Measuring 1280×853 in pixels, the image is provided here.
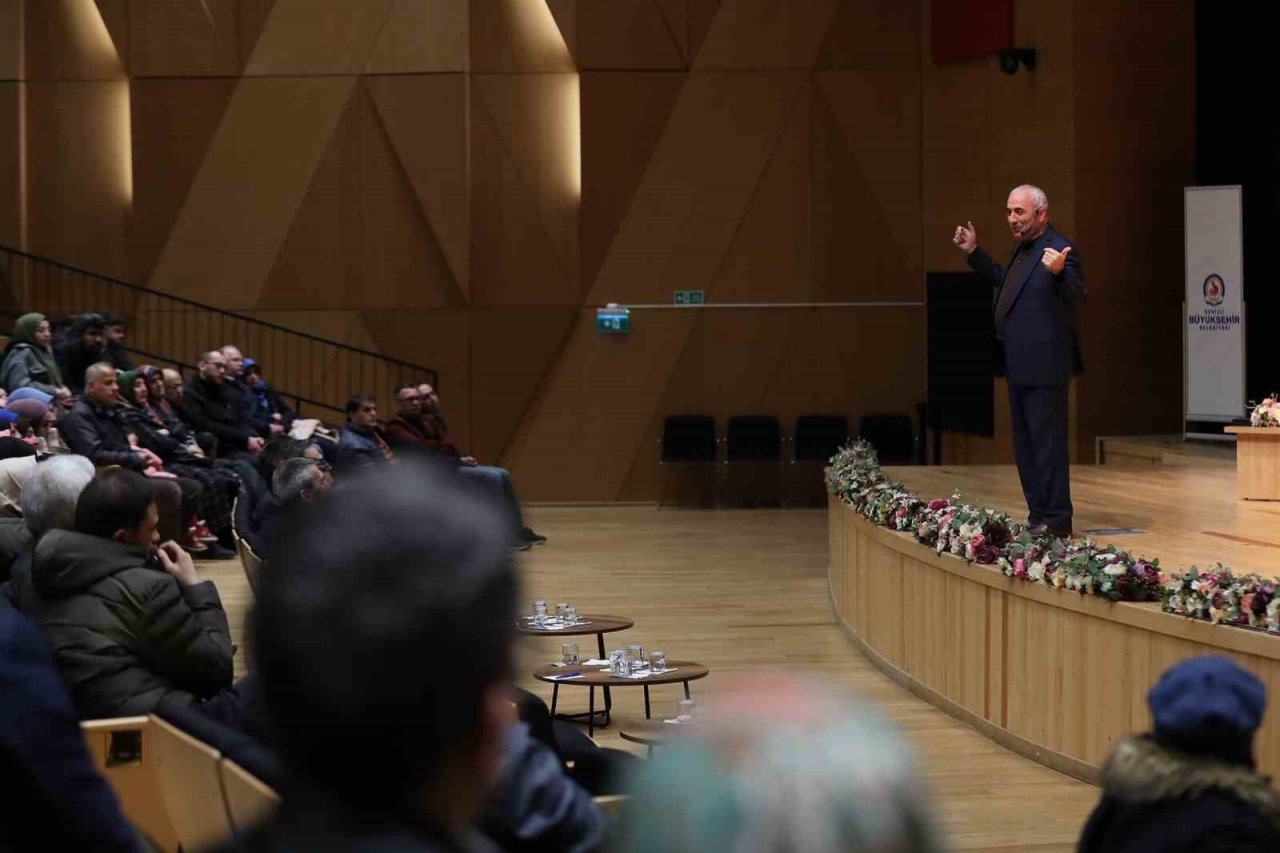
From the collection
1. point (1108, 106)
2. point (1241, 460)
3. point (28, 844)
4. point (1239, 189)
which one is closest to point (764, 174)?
point (1108, 106)

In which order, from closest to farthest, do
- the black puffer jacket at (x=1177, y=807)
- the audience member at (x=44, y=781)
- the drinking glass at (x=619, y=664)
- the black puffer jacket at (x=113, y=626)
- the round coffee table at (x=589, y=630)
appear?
the audience member at (x=44, y=781) < the black puffer jacket at (x=1177, y=807) < the black puffer jacket at (x=113, y=626) < the drinking glass at (x=619, y=664) < the round coffee table at (x=589, y=630)

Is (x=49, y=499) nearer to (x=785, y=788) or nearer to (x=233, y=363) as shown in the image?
(x=785, y=788)

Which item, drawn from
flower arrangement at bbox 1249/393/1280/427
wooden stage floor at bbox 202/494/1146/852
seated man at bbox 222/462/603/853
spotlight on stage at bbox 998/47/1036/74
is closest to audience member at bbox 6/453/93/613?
wooden stage floor at bbox 202/494/1146/852

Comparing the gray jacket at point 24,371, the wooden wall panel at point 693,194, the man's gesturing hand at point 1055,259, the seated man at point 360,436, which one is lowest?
the seated man at point 360,436

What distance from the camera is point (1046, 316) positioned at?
22.9 ft

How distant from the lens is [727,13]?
49.6 ft

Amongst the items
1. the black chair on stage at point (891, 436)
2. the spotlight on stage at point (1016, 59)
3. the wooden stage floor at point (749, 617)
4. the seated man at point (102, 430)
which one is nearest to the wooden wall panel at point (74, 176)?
the wooden stage floor at point (749, 617)

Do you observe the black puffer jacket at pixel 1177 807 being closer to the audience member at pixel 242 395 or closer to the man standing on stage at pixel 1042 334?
the man standing on stage at pixel 1042 334

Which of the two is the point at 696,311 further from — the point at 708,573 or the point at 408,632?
the point at 408,632

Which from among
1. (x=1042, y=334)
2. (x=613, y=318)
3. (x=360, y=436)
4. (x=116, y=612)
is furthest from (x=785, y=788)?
(x=613, y=318)

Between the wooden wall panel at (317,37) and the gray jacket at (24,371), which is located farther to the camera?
the wooden wall panel at (317,37)

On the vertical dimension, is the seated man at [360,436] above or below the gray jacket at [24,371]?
below

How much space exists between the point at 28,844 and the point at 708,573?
29.2 ft

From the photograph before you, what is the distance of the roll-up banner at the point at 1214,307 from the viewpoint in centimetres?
1159
